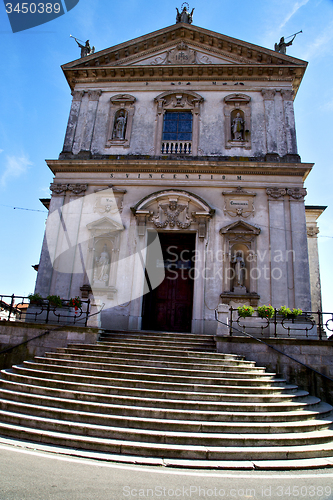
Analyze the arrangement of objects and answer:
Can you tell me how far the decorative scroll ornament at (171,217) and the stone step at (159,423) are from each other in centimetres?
937

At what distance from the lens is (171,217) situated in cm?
1527

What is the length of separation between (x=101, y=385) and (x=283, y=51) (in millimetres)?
18341

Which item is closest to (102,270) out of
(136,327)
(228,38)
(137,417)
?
(136,327)

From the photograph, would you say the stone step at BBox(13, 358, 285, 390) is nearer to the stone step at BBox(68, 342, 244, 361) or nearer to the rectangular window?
the stone step at BBox(68, 342, 244, 361)

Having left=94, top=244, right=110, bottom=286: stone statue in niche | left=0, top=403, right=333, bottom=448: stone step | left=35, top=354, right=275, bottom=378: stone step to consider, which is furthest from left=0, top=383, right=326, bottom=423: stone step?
left=94, top=244, right=110, bottom=286: stone statue in niche

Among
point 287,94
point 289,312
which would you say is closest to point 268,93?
point 287,94

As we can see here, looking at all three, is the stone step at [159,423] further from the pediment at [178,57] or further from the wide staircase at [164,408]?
the pediment at [178,57]

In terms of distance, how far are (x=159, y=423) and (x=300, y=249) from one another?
10.4m

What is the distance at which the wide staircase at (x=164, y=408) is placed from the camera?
19.5ft

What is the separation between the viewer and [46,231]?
1589cm

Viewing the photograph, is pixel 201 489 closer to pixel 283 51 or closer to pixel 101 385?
pixel 101 385

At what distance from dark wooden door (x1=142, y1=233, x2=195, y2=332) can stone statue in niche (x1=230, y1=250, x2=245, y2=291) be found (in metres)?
2.11

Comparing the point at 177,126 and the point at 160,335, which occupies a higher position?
the point at 177,126

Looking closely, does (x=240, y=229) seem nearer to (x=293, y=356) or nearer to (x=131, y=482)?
(x=293, y=356)
